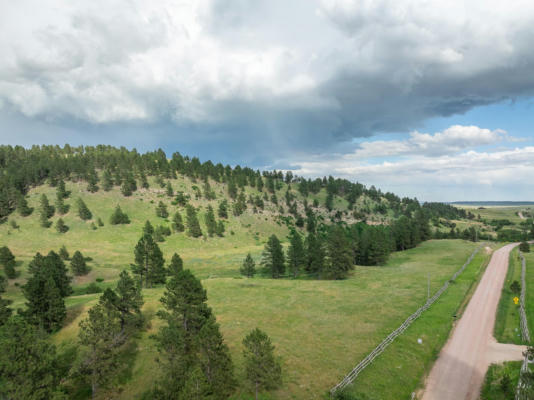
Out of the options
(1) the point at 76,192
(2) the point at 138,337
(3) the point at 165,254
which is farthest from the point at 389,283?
(1) the point at 76,192

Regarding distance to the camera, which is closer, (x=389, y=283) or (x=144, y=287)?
(x=389, y=283)

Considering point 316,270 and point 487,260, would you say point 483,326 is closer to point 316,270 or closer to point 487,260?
point 316,270

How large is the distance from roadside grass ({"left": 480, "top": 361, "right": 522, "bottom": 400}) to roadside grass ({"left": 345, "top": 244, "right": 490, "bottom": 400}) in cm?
502

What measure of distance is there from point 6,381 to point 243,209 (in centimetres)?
15144

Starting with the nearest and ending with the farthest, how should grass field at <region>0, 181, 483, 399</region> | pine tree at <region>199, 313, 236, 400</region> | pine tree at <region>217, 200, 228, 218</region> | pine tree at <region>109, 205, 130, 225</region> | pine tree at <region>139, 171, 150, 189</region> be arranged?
pine tree at <region>199, 313, 236, 400</region> < grass field at <region>0, 181, 483, 399</region> < pine tree at <region>109, 205, 130, 225</region> < pine tree at <region>217, 200, 228, 218</region> < pine tree at <region>139, 171, 150, 189</region>

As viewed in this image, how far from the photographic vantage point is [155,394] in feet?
73.5

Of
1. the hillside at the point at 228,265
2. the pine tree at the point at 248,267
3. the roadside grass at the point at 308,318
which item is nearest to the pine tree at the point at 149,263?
the hillside at the point at 228,265

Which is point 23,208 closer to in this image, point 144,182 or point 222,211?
point 144,182

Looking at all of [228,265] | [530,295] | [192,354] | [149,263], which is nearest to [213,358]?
[192,354]

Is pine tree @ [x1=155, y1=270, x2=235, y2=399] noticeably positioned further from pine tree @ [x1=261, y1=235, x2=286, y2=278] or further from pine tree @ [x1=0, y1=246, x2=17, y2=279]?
pine tree @ [x1=0, y1=246, x2=17, y2=279]

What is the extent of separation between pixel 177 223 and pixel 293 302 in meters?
90.3

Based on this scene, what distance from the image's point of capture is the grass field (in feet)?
102

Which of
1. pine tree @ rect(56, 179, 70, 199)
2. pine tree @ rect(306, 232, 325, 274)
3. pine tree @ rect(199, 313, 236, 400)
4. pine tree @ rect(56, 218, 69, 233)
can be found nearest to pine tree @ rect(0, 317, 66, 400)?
pine tree @ rect(199, 313, 236, 400)

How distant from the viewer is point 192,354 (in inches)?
1013
